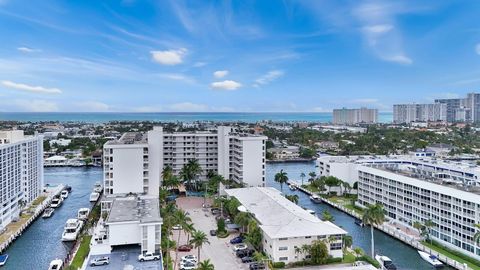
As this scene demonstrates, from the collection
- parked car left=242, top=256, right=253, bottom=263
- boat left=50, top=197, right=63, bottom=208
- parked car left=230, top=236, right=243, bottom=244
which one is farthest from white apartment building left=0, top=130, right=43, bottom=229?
parked car left=242, top=256, right=253, bottom=263

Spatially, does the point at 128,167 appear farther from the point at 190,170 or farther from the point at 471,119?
the point at 471,119

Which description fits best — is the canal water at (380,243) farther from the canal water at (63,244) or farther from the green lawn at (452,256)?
the green lawn at (452,256)

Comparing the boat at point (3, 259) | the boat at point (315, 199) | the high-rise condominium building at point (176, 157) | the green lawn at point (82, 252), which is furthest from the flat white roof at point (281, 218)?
the boat at point (3, 259)

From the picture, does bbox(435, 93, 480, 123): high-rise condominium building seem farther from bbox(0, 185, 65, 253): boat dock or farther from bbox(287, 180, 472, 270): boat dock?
bbox(0, 185, 65, 253): boat dock

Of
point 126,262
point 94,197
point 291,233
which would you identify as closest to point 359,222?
point 291,233

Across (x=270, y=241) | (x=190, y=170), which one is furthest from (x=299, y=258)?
(x=190, y=170)

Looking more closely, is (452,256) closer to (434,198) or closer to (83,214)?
(434,198)
